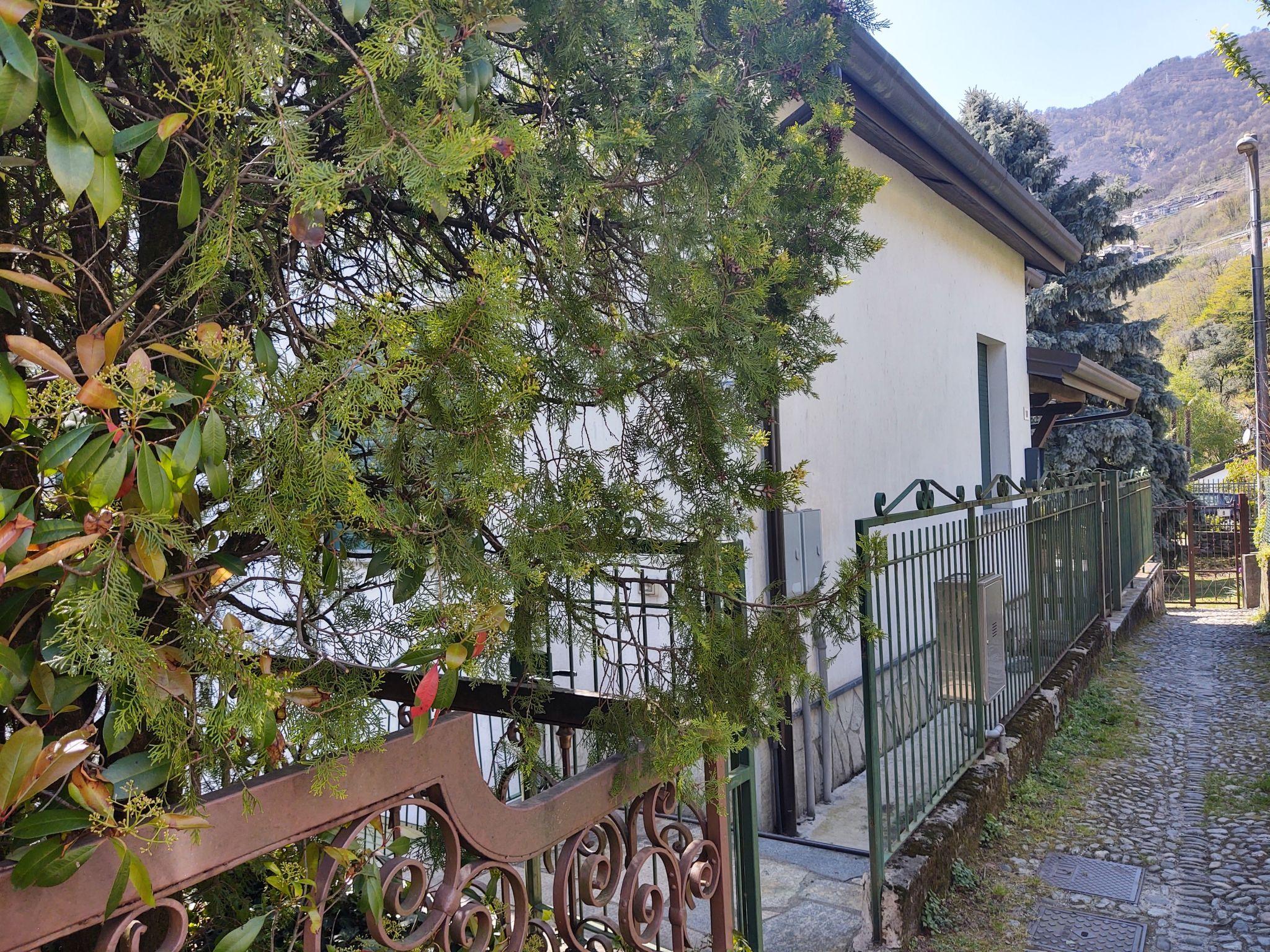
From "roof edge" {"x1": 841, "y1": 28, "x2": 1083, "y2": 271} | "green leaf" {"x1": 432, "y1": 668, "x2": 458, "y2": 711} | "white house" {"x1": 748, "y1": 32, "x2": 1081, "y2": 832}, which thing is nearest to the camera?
"green leaf" {"x1": 432, "y1": 668, "x2": 458, "y2": 711}

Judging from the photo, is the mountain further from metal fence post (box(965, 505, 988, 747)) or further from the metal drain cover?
the metal drain cover

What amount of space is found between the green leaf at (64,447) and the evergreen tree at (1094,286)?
20275 millimetres

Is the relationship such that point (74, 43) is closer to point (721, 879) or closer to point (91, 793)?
point (91, 793)

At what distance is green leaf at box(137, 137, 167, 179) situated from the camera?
0.98m

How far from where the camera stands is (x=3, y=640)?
91cm

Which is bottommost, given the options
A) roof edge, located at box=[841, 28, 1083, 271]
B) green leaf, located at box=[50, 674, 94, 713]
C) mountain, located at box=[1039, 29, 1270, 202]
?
green leaf, located at box=[50, 674, 94, 713]

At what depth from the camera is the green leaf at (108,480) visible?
2.75ft

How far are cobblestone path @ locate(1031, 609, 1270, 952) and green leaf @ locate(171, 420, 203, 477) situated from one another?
14.8 ft

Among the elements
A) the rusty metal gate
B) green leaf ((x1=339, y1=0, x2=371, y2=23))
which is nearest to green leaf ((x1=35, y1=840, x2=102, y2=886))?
green leaf ((x1=339, y1=0, x2=371, y2=23))

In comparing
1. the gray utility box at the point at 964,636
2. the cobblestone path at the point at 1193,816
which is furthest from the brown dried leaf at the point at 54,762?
the cobblestone path at the point at 1193,816

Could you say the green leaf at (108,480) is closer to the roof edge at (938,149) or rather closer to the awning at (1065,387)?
the roof edge at (938,149)

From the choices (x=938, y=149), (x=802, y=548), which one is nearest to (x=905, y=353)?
(x=938, y=149)

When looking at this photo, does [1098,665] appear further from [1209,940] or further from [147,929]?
[147,929]

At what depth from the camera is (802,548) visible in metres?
5.18
